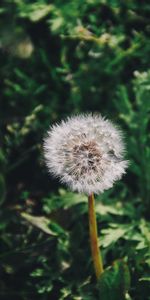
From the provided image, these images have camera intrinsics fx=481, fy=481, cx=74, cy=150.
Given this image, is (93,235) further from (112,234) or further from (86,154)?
(112,234)

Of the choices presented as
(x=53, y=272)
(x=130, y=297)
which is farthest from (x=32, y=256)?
(x=130, y=297)

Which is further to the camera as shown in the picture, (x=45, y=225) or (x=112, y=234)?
(x=45, y=225)

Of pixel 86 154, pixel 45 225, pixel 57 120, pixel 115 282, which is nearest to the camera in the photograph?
pixel 86 154

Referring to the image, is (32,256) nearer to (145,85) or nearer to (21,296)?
(21,296)

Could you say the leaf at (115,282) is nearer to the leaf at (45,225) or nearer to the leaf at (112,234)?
the leaf at (112,234)

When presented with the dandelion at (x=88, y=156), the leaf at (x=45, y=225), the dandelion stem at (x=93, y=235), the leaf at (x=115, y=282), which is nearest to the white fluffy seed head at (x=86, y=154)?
the dandelion at (x=88, y=156)

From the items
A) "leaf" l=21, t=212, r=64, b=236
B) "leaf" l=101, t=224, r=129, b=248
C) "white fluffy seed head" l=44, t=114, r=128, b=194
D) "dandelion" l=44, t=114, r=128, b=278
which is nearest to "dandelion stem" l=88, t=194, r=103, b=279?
"dandelion" l=44, t=114, r=128, b=278

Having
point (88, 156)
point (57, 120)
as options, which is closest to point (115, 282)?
point (88, 156)

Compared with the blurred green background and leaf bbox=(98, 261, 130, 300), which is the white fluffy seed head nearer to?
leaf bbox=(98, 261, 130, 300)
